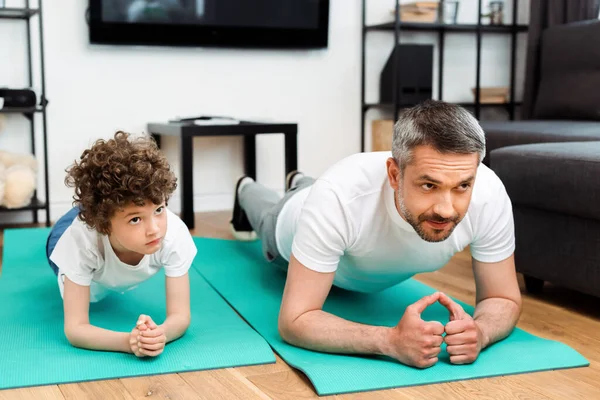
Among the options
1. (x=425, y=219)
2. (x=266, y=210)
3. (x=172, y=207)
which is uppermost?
(x=425, y=219)

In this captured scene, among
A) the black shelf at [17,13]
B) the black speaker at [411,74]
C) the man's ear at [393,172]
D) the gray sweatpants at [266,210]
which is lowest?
the gray sweatpants at [266,210]

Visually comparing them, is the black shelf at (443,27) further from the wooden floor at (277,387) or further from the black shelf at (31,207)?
the wooden floor at (277,387)

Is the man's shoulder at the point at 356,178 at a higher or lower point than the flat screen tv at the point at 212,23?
lower

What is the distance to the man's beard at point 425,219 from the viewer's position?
4.72 feet

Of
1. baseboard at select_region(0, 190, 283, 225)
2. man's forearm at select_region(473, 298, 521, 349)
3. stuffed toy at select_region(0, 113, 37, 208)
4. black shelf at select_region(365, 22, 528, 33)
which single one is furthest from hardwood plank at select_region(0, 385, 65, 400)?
black shelf at select_region(365, 22, 528, 33)

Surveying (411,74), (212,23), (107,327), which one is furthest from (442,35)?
(107,327)

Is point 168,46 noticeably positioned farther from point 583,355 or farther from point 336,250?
point 583,355

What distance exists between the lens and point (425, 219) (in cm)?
146

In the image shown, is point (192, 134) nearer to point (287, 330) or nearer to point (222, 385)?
point (287, 330)

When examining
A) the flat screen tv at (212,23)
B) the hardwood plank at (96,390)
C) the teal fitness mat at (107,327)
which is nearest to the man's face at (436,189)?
the teal fitness mat at (107,327)

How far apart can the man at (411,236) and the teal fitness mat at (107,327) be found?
16 cm

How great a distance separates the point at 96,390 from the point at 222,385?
240 mm

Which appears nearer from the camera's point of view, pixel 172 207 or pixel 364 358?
pixel 364 358

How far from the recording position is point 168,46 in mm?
3809
